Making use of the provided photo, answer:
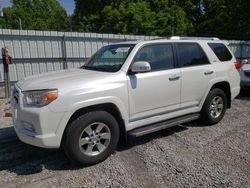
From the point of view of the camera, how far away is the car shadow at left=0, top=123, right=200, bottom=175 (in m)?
3.59

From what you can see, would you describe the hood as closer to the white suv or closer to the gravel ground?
the white suv

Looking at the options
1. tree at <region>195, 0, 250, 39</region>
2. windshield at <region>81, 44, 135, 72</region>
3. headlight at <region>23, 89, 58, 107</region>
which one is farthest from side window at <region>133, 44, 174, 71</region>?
tree at <region>195, 0, 250, 39</region>

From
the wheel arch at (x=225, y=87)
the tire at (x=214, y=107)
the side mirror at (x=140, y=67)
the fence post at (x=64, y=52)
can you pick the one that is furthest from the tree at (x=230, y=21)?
the side mirror at (x=140, y=67)

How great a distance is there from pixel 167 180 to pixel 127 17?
945 inches

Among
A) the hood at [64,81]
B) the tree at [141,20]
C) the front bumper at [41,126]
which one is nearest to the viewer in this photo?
the front bumper at [41,126]

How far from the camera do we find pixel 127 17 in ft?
83.4

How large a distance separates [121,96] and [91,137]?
0.75 metres

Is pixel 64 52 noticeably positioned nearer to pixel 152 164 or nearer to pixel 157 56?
pixel 157 56

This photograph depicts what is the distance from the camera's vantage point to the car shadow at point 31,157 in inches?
141

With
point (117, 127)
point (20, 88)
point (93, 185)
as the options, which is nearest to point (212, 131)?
point (117, 127)

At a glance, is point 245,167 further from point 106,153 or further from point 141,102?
point 106,153

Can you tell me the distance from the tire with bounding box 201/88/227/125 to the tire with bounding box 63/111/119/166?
2.23 meters

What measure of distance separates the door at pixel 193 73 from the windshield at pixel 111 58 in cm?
106

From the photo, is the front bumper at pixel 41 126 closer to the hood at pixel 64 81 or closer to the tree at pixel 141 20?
the hood at pixel 64 81
